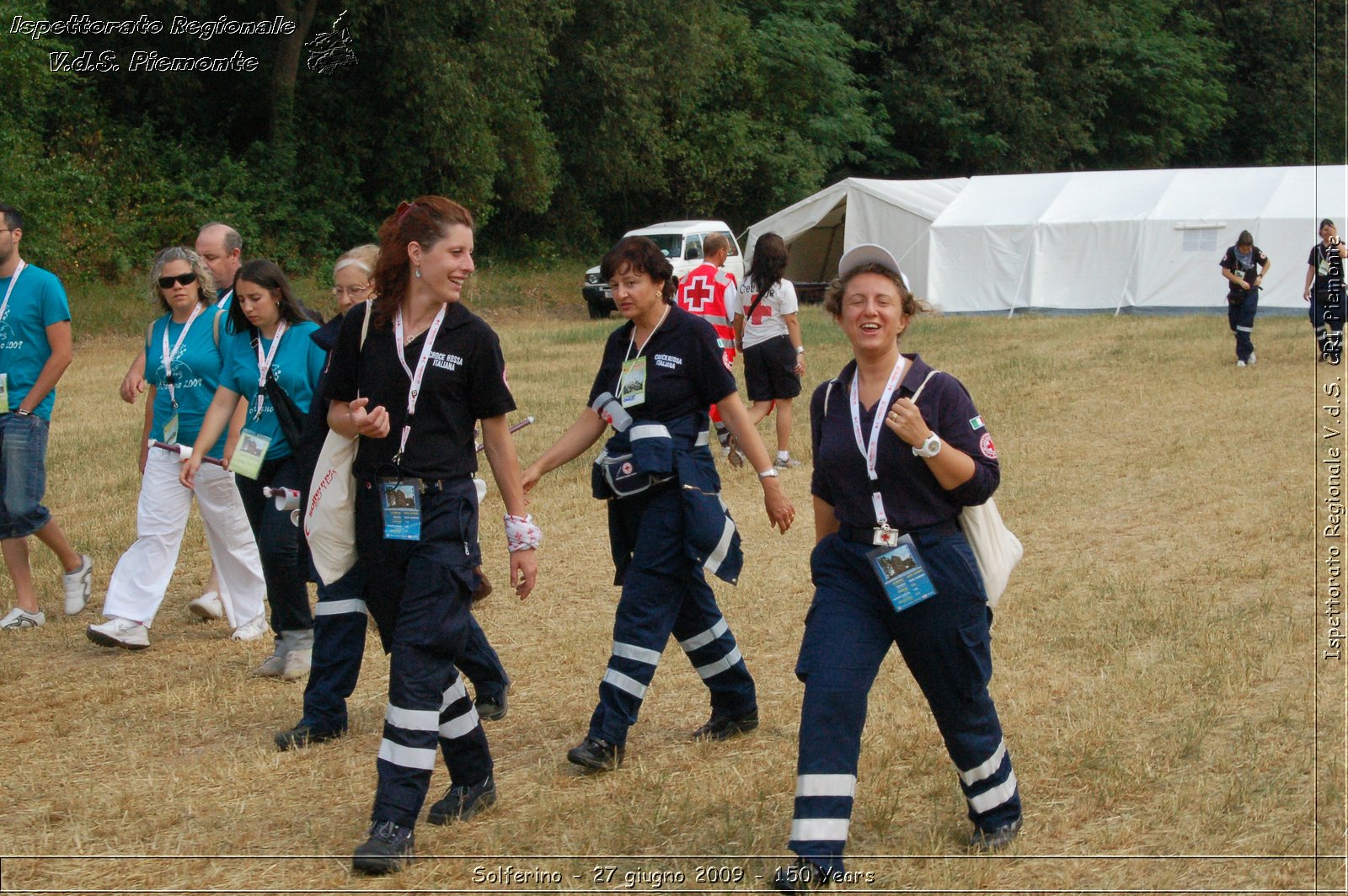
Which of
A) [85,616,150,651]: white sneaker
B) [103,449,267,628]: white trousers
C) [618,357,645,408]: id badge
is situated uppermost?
[618,357,645,408]: id badge

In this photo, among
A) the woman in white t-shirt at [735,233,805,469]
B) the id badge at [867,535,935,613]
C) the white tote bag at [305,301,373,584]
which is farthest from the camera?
the woman in white t-shirt at [735,233,805,469]

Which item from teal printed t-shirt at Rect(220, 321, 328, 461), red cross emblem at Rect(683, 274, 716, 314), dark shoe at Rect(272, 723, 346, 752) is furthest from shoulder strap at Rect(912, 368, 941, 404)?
red cross emblem at Rect(683, 274, 716, 314)

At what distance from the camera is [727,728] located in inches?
210

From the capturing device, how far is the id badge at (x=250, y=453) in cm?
620

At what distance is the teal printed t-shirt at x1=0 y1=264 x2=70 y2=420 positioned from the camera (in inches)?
275

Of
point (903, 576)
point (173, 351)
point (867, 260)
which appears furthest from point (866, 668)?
point (173, 351)

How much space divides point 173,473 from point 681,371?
312cm

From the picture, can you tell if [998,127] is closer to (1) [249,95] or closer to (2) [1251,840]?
(1) [249,95]

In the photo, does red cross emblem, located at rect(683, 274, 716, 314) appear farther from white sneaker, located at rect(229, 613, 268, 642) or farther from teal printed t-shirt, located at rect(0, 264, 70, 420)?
teal printed t-shirt, located at rect(0, 264, 70, 420)

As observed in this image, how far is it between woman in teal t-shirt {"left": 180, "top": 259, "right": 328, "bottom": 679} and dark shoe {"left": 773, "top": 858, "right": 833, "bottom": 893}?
118 inches

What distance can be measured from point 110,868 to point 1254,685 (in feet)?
14.2

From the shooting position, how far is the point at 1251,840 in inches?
163

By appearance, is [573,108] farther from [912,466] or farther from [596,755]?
[912,466]

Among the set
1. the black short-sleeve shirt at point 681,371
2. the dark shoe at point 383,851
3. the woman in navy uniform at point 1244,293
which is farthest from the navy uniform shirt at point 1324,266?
the dark shoe at point 383,851
